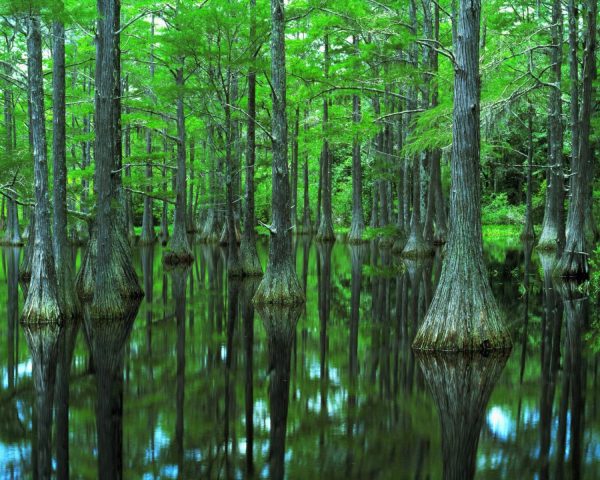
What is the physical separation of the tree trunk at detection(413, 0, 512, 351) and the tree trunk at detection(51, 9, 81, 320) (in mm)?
5890

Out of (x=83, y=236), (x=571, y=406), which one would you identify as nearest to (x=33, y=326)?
(x=571, y=406)

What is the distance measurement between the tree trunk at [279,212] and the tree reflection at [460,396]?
4646 mm

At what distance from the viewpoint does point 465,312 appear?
821cm

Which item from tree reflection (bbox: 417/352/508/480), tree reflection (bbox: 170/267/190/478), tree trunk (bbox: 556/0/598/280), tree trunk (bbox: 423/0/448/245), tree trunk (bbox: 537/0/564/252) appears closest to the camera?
tree reflection (bbox: 417/352/508/480)

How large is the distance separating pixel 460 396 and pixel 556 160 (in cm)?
1344

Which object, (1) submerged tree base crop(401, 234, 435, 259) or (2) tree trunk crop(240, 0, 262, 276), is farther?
(1) submerged tree base crop(401, 234, 435, 259)

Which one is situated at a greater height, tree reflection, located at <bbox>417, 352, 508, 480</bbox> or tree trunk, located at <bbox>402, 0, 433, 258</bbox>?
tree trunk, located at <bbox>402, 0, 433, 258</bbox>

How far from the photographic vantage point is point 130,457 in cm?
530

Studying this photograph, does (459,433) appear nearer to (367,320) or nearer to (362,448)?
(362,448)

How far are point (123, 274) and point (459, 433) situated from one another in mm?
8812

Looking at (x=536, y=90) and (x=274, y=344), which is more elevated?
(x=536, y=90)

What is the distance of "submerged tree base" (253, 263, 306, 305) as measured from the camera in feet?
41.3

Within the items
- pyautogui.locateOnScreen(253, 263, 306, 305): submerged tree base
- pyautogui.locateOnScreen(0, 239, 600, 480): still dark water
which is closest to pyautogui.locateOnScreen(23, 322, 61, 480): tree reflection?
pyautogui.locateOnScreen(0, 239, 600, 480): still dark water

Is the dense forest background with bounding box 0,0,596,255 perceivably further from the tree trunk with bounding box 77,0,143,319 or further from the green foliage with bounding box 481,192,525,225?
the green foliage with bounding box 481,192,525,225
